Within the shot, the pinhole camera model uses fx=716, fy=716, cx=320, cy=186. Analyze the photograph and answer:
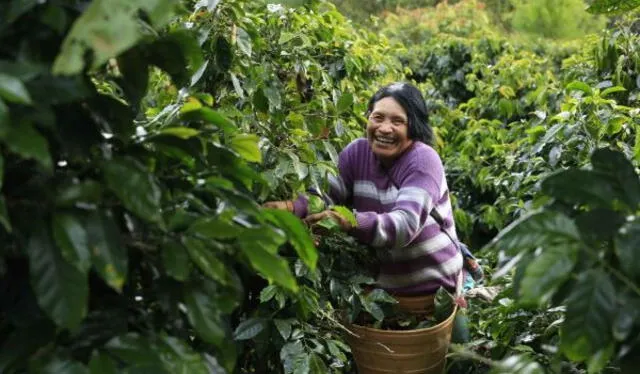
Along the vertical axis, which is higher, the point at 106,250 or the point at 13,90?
the point at 13,90

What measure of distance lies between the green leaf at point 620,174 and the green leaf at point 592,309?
138 mm

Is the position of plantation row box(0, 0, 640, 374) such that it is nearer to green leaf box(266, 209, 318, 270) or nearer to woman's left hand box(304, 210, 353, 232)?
green leaf box(266, 209, 318, 270)

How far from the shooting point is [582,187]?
3.57 feet

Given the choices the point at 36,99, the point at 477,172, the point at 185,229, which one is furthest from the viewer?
the point at 477,172

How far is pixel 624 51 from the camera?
10.4 feet

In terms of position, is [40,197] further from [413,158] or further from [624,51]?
[624,51]

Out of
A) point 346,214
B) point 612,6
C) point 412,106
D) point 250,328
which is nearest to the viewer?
point 612,6

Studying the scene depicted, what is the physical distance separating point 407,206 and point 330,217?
0.35 meters

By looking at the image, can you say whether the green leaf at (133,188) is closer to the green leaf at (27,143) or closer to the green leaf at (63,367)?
the green leaf at (27,143)

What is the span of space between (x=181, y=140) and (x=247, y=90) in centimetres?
114

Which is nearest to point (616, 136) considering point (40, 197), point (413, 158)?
point (413, 158)

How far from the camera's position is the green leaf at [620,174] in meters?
1.07

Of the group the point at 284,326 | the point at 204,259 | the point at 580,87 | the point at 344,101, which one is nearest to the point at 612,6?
the point at 580,87

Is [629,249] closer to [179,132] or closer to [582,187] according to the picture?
[582,187]
